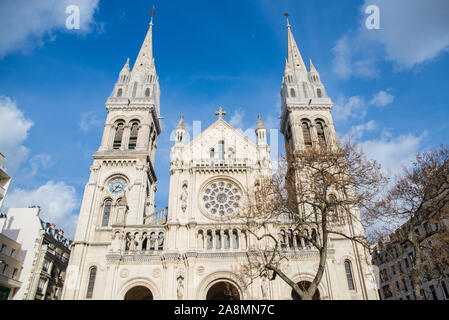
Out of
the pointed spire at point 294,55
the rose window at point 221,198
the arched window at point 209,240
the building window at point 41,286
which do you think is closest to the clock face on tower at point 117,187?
the rose window at point 221,198

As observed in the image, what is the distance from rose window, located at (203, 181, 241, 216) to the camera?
28281mm

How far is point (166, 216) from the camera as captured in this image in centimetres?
2909

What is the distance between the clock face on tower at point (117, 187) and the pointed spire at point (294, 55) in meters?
26.7

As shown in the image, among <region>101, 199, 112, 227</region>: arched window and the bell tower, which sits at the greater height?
the bell tower

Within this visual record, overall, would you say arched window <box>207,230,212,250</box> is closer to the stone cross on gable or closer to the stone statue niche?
the stone statue niche

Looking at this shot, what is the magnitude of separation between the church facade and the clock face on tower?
4.1 inches

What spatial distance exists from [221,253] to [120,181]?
14.1 metres

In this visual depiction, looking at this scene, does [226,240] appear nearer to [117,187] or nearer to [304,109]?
[117,187]

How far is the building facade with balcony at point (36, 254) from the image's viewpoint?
34.7 metres

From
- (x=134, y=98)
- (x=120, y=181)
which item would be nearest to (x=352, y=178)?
(x=120, y=181)

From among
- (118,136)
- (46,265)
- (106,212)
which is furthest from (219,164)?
(46,265)

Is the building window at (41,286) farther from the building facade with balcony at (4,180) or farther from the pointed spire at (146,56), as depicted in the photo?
the pointed spire at (146,56)

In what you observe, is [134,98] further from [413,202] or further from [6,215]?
[413,202]

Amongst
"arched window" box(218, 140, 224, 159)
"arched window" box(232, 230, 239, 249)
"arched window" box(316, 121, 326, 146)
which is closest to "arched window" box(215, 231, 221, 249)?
"arched window" box(232, 230, 239, 249)
